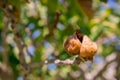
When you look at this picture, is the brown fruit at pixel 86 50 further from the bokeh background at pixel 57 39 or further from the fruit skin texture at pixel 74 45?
the bokeh background at pixel 57 39

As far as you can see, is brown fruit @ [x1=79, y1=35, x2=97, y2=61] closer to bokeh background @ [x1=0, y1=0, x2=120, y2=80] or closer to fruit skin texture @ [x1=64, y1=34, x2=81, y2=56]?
fruit skin texture @ [x1=64, y1=34, x2=81, y2=56]

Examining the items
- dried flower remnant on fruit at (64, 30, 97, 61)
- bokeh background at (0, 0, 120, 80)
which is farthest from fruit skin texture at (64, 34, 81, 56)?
bokeh background at (0, 0, 120, 80)

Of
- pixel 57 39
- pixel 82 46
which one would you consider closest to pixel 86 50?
pixel 82 46

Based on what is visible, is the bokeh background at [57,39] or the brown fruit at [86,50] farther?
the bokeh background at [57,39]

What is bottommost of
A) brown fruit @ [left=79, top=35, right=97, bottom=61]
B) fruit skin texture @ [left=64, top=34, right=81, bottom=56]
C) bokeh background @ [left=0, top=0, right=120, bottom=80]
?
brown fruit @ [left=79, top=35, right=97, bottom=61]

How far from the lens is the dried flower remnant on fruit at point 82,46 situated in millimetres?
1677

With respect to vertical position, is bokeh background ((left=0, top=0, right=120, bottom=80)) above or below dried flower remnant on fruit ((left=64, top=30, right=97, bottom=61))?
above

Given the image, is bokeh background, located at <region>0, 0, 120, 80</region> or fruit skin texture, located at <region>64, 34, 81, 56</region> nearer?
fruit skin texture, located at <region>64, 34, 81, 56</region>

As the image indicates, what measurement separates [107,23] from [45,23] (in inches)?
19.0

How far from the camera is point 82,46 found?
1.69 meters

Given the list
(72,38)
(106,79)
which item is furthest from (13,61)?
(72,38)

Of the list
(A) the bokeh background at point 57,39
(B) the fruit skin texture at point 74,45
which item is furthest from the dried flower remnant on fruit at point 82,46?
(A) the bokeh background at point 57,39

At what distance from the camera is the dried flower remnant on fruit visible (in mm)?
1677

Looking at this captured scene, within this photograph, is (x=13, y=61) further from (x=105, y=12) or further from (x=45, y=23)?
(x=105, y=12)
